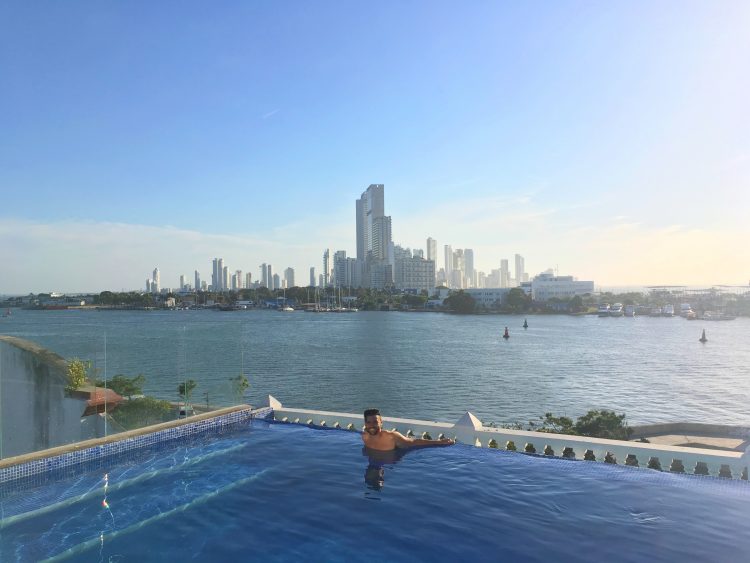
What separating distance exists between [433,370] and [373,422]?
30509 mm

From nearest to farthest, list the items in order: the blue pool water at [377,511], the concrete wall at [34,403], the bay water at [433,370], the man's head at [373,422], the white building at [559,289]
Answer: the blue pool water at [377,511] → the concrete wall at [34,403] → the man's head at [373,422] → the bay water at [433,370] → the white building at [559,289]

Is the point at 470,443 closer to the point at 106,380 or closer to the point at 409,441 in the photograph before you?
the point at 409,441

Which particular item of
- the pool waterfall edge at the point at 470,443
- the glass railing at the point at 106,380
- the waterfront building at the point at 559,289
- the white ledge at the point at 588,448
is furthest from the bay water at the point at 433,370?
the waterfront building at the point at 559,289

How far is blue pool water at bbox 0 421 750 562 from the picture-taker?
542 centimetres

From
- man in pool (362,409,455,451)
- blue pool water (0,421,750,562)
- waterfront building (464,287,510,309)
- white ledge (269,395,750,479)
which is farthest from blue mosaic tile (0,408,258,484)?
waterfront building (464,287,510,309)

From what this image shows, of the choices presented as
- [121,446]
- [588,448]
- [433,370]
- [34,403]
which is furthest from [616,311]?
[34,403]

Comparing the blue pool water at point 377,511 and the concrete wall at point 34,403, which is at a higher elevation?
the concrete wall at point 34,403

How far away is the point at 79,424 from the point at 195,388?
2.20 meters

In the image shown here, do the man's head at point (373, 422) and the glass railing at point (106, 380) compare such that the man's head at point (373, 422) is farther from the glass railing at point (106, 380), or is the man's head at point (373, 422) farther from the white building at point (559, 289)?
the white building at point (559, 289)

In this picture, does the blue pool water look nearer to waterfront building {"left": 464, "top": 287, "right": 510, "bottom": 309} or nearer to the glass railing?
the glass railing

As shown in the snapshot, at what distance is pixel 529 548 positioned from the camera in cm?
540

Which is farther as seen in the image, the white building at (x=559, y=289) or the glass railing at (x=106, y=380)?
the white building at (x=559, y=289)

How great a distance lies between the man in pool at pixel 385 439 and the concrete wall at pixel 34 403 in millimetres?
5096

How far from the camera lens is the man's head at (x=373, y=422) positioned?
8.30 meters
